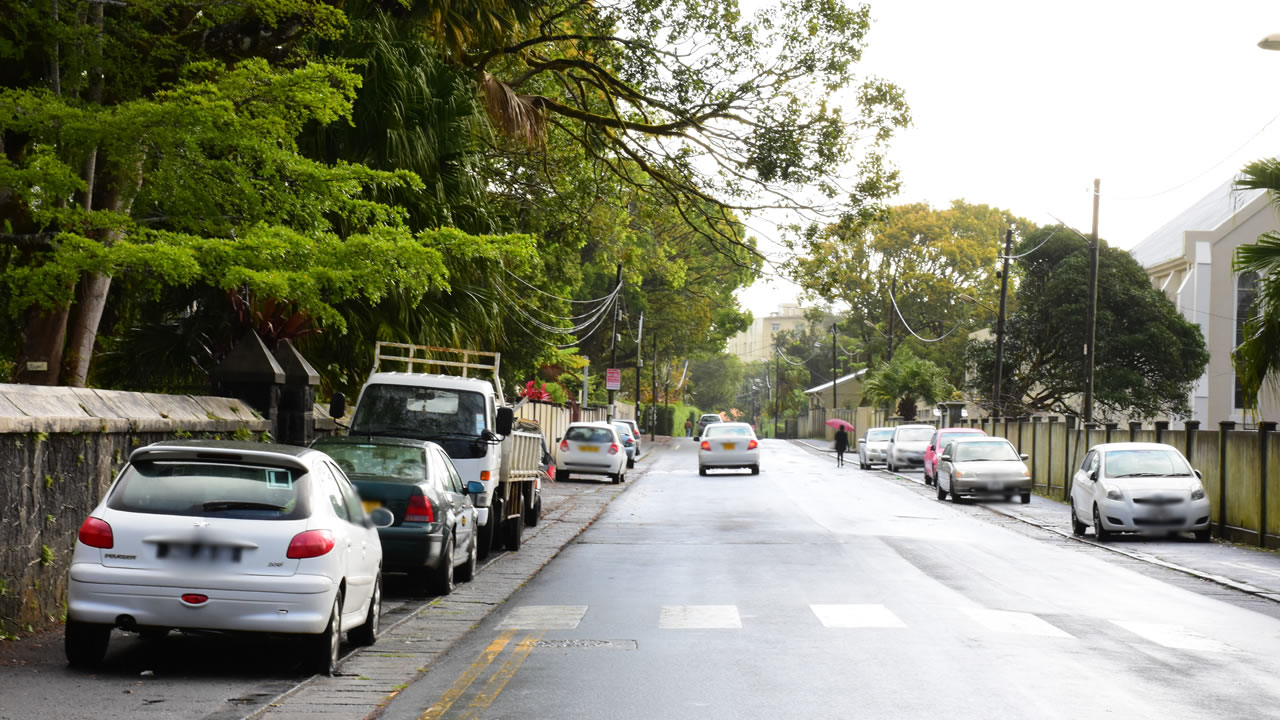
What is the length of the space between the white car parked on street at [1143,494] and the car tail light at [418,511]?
44.5 feet

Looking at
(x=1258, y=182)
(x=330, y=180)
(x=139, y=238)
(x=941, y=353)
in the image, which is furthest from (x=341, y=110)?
(x=941, y=353)

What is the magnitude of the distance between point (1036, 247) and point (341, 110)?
46.4m

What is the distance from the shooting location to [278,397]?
17516mm

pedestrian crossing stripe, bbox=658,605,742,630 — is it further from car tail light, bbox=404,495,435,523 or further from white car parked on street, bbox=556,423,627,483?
white car parked on street, bbox=556,423,627,483

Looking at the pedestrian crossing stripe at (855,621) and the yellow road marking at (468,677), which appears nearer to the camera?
the yellow road marking at (468,677)

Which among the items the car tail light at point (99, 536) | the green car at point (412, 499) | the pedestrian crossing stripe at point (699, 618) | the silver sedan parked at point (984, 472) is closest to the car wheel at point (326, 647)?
the car tail light at point (99, 536)

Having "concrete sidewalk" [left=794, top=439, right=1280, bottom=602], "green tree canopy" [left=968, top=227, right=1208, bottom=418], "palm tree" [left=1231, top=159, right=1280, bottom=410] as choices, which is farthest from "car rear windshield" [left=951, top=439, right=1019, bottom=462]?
"green tree canopy" [left=968, top=227, right=1208, bottom=418]

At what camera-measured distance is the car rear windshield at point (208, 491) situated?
8.95m

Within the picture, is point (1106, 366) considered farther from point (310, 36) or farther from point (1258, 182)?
point (310, 36)

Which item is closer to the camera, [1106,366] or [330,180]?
[330,180]

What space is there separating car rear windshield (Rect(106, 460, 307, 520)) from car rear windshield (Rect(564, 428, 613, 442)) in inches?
1229

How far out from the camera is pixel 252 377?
55.5ft

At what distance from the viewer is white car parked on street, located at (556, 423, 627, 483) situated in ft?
131

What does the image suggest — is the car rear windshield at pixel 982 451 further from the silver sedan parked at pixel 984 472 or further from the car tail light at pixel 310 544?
the car tail light at pixel 310 544
